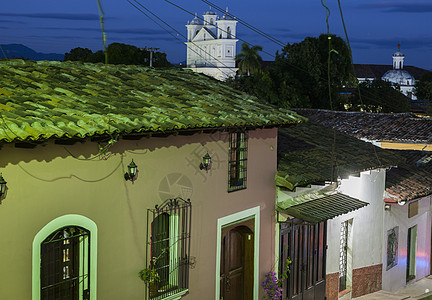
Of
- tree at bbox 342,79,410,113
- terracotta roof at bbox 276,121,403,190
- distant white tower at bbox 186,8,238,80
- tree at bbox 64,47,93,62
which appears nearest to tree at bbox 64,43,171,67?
tree at bbox 64,47,93,62

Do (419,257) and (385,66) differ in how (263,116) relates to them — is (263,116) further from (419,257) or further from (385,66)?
(385,66)

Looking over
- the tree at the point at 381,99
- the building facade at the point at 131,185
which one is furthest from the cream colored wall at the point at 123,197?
the tree at the point at 381,99

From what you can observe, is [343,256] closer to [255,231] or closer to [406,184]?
[406,184]

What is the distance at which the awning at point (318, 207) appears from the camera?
38.9ft

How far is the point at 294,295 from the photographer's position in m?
13.0

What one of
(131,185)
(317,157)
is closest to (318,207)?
(317,157)

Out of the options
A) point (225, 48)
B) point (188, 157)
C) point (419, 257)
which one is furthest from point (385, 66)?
point (188, 157)

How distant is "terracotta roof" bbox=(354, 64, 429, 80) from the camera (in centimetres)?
15112

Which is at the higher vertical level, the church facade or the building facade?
the church facade

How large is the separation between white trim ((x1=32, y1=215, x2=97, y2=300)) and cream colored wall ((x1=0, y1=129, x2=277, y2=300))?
63 millimetres

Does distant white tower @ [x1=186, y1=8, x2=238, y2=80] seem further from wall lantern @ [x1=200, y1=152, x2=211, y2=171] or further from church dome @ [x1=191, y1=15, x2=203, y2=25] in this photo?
wall lantern @ [x1=200, y1=152, x2=211, y2=171]

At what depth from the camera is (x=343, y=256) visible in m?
15.2

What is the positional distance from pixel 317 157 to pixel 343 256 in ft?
10.4

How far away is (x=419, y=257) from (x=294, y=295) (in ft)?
25.1
